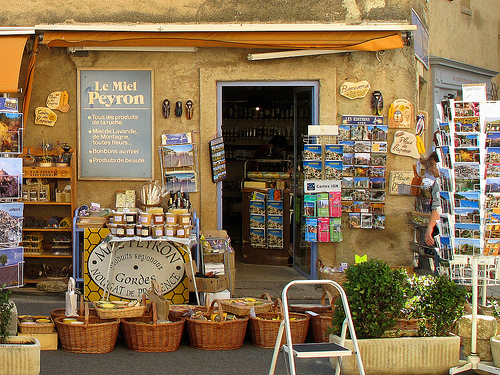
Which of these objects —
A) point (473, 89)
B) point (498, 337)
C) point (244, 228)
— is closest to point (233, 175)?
point (244, 228)

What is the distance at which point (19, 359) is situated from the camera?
512 cm

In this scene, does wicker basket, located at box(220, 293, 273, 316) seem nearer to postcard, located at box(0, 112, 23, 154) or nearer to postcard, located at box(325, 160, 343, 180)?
postcard, located at box(325, 160, 343, 180)

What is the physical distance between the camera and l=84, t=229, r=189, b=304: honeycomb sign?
318 inches

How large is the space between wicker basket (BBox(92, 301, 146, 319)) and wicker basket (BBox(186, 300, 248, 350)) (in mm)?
521

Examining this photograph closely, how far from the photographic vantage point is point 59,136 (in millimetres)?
9266

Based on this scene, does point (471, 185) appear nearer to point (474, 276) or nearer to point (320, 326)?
point (474, 276)

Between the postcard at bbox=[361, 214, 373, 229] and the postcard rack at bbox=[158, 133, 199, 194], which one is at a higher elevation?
the postcard rack at bbox=[158, 133, 199, 194]

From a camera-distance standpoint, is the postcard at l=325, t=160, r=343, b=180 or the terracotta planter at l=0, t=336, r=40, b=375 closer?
the terracotta planter at l=0, t=336, r=40, b=375

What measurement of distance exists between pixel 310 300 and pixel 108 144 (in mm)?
3610

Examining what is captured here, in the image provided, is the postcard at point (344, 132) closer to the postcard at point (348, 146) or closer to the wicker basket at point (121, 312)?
the postcard at point (348, 146)

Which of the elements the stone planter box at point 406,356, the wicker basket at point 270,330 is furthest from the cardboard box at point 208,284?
the stone planter box at point 406,356

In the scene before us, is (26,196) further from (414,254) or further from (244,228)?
(414,254)

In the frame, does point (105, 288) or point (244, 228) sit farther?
point (244, 228)

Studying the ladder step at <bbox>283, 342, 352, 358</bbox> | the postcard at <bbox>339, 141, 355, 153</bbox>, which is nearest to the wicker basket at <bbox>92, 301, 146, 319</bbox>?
the ladder step at <bbox>283, 342, 352, 358</bbox>
